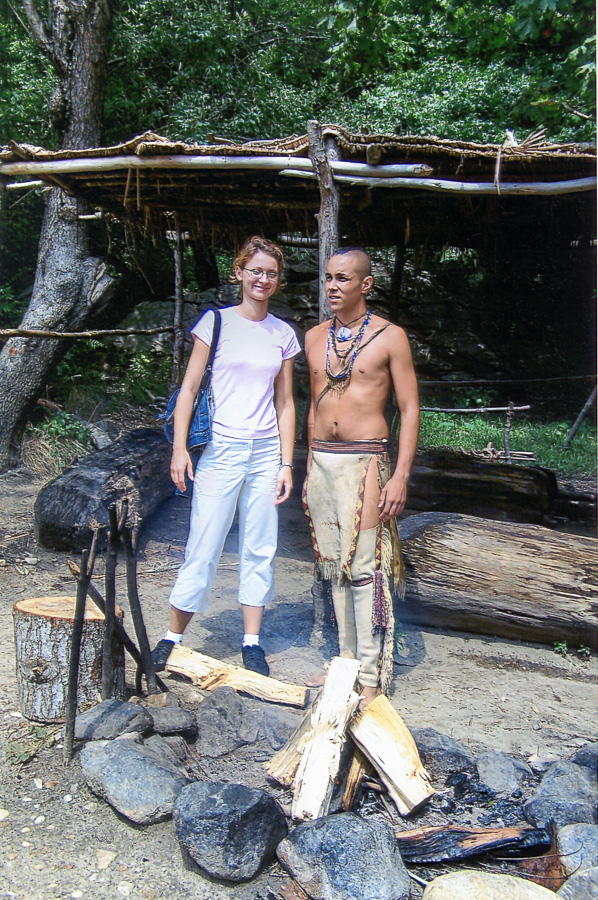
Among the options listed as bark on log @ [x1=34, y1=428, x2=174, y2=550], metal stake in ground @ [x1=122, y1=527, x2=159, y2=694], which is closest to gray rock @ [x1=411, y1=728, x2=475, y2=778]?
metal stake in ground @ [x1=122, y1=527, x2=159, y2=694]

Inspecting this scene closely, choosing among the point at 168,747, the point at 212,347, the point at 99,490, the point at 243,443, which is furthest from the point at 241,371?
the point at 99,490

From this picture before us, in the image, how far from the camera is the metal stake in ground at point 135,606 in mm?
3008

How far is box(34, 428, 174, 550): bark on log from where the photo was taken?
18.8 ft

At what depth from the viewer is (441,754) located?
299 cm

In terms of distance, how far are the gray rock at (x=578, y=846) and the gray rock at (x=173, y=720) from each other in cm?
156

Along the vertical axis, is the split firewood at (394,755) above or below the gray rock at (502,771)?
above

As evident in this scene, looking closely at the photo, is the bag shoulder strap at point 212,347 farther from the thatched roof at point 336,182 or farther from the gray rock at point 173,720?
the thatched roof at point 336,182

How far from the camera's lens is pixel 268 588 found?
12.3 ft

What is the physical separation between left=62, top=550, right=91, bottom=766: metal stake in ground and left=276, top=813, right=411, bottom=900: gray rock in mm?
1025

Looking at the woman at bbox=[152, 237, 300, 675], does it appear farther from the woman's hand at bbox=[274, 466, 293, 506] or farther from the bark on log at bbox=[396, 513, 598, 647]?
the bark on log at bbox=[396, 513, 598, 647]

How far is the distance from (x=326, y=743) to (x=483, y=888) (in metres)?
0.77

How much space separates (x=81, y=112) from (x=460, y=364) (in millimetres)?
7996

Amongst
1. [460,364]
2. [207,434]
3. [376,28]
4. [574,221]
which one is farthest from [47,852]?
[460,364]

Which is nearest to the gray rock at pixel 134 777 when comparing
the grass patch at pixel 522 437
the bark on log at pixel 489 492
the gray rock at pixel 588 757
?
the gray rock at pixel 588 757
